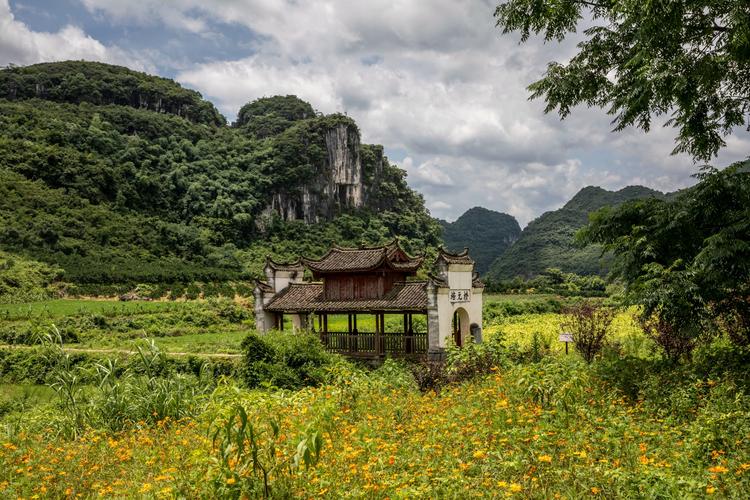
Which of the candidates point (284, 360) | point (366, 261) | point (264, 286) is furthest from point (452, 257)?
point (264, 286)

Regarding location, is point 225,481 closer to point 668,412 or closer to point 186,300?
point 668,412

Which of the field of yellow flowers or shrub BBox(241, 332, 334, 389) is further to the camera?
shrub BBox(241, 332, 334, 389)

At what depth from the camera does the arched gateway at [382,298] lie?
19219 millimetres

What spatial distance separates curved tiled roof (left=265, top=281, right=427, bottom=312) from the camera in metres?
19.6

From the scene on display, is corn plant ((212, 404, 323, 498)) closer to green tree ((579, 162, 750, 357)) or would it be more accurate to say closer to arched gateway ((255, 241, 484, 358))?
green tree ((579, 162, 750, 357))

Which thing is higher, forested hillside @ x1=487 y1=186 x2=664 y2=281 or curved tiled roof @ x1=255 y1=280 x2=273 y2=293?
forested hillside @ x1=487 y1=186 x2=664 y2=281

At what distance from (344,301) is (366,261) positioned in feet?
5.53

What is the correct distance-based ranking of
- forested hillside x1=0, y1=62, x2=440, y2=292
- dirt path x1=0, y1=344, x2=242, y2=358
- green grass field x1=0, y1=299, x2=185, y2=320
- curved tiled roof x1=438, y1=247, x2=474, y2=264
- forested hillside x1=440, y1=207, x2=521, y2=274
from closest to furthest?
curved tiled roof x1=438, y1=247, x2=474, y2=264 < dirt path x1=0, y1=344, x2=242, y2=358 < green grass field x1=0, y1=299, x2=185, y2=320 < forested hillside x1=0, y1=62, x2=440, y2=292 < forested hillside x1=440, y1=207, x2=521, y2=274

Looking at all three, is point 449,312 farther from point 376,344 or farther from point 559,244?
point 559,244

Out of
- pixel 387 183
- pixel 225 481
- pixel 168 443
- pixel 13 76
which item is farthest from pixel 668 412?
pixel 13 76

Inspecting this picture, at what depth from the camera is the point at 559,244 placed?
99.8 meters

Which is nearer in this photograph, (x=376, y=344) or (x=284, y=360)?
(x=284, y=360)

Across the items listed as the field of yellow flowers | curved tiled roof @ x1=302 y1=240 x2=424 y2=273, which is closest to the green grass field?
curved tiled roof @ x1=302 y1=240 x2=424 y2=273

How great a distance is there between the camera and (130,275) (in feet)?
147
